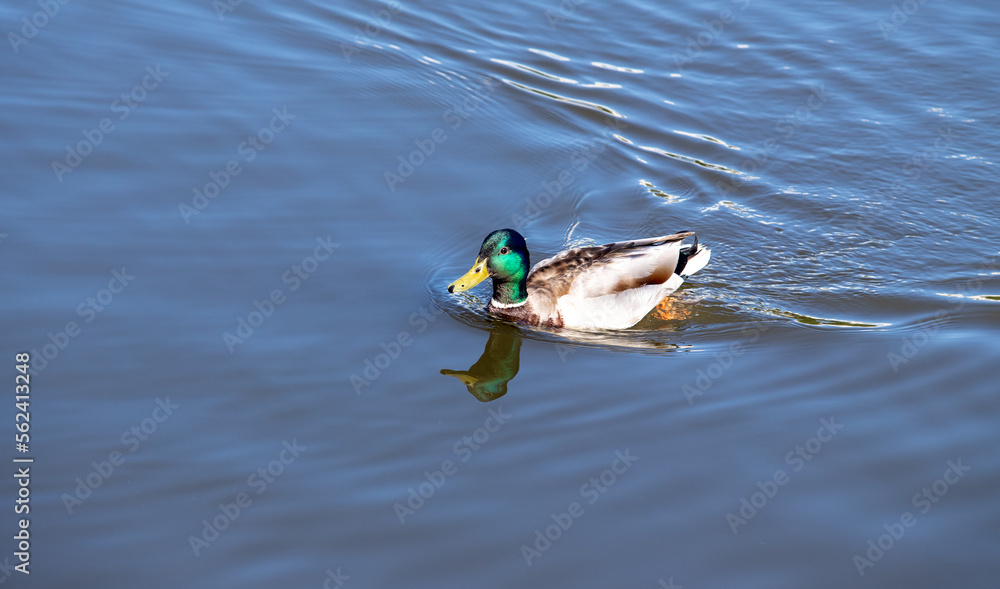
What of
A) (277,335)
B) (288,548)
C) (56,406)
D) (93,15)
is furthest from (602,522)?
(93,15)

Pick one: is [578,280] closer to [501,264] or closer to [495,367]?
[501,264]

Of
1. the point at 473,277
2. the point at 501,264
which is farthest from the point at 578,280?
the point at 473,277

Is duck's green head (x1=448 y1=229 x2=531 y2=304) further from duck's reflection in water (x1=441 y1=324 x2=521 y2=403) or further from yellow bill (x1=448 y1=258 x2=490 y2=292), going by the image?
duck's reflection in water (x1=441 y1=324 x2=521 y2=403)

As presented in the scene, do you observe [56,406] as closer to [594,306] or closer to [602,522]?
[602,522]

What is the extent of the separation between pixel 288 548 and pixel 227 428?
1171mm

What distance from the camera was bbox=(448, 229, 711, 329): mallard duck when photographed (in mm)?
8219

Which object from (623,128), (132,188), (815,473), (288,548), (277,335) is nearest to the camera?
(288,548)

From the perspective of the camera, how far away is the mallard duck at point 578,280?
8219mm

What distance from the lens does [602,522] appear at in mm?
5699

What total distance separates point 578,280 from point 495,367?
1.23m

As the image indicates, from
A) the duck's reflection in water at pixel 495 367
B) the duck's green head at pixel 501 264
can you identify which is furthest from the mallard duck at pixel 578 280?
the duck's reflection in water at pixel 495 367

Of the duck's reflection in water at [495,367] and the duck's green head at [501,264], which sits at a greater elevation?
the duck's green head at [501,264]

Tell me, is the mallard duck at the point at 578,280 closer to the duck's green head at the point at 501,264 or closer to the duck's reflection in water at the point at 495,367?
the duck's green head at the point at 501,264

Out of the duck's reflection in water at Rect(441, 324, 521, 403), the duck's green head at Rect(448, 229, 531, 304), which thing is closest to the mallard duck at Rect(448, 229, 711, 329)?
the duck's green head at Rect(448, 229, 531, 304)
